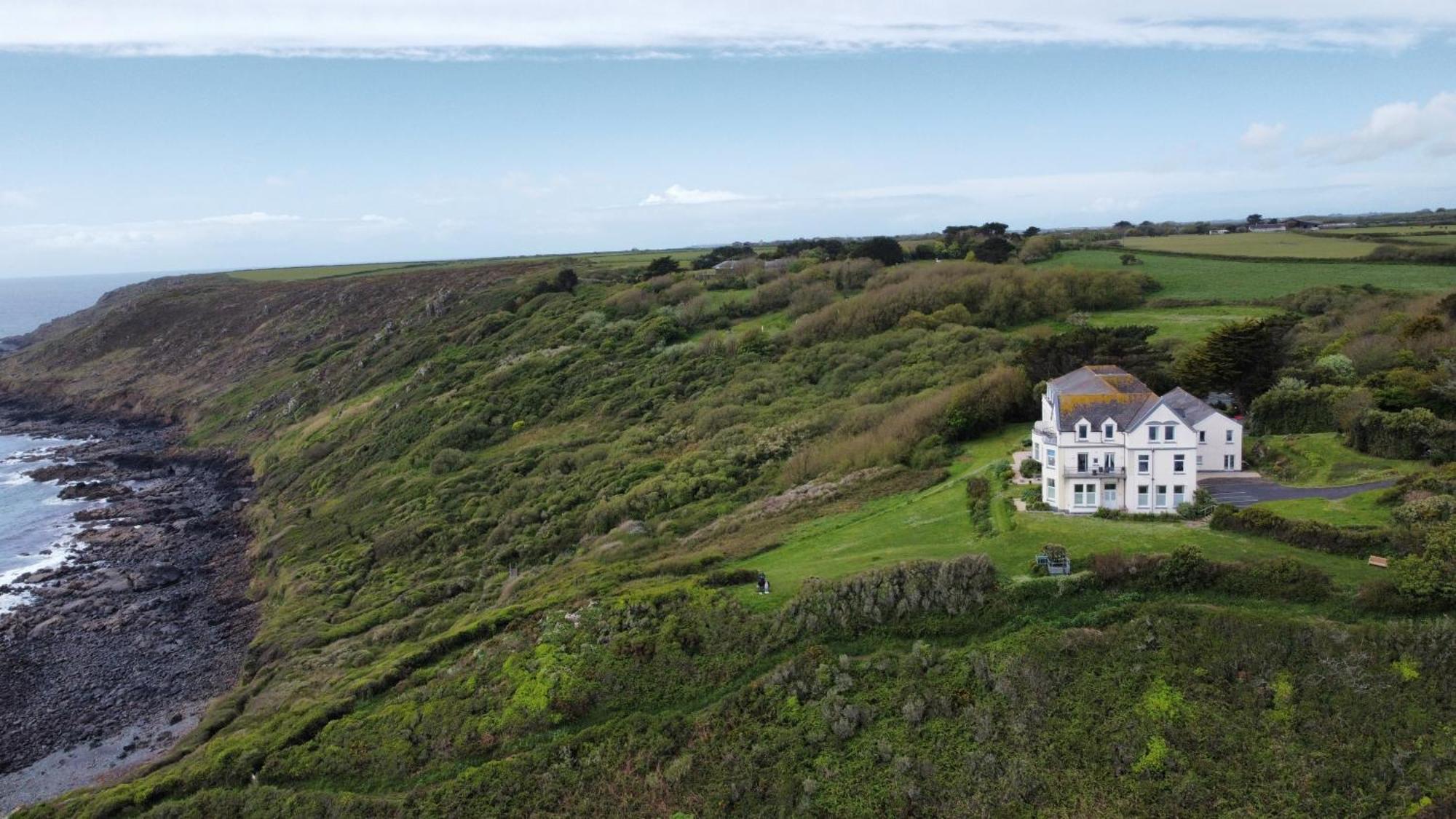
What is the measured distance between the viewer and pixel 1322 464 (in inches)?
1176

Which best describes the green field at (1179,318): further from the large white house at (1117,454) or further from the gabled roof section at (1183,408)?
the large white house at (1117,454)

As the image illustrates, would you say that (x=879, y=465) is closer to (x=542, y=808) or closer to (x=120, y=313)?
(x=542, y=808)

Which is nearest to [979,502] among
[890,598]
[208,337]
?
[890,598]

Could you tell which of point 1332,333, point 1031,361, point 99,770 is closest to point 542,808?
point 99,770

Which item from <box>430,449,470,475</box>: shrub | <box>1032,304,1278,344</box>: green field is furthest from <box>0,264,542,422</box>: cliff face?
<box>1032,304,1278,344</box>: green field

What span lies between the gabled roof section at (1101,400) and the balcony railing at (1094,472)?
124cm

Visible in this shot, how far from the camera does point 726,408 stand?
5194cm

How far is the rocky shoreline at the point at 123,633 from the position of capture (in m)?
31.5

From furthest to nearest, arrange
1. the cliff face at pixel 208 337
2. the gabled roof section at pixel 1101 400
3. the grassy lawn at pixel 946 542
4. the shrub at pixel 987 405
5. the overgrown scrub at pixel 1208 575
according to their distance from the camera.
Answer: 1. the cliff face at pixel 208 337
2. the shrub at pixel 987 405
3. the gabled roof section at pixel 1101 400
4. the grassy lawn at pixel 946 542
5. the overgrown scrub at pixel 1208 575

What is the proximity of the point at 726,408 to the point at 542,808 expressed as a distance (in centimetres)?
3276

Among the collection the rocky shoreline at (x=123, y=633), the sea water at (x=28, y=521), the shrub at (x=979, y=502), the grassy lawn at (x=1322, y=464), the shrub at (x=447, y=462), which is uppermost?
the grassy lawn at (x=1322, y=464)

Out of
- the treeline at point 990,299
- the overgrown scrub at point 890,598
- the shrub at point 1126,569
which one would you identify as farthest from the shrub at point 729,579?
the treeline at point 990,299

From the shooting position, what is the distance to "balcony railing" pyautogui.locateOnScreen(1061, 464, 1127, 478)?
27.9 metres

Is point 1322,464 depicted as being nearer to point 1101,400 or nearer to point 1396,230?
point 1101,400
